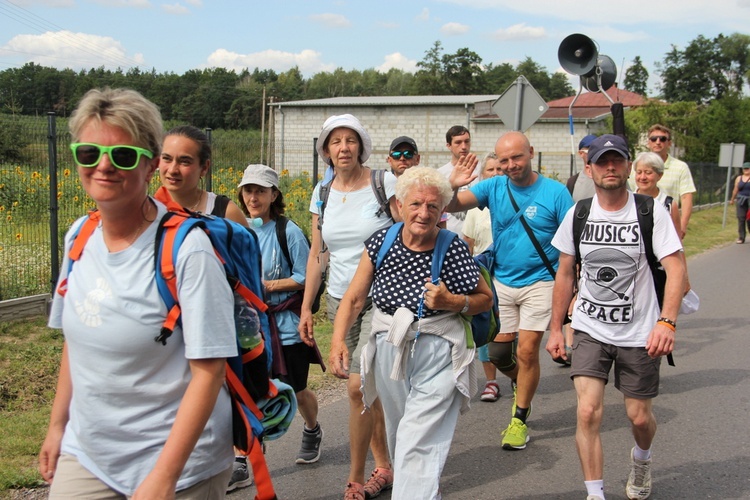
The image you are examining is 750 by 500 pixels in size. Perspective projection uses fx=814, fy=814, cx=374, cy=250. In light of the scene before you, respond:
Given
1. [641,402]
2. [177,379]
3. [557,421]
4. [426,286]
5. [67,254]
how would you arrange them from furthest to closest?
[557,421], [641,402], [426,286], [67,254], [177,379]

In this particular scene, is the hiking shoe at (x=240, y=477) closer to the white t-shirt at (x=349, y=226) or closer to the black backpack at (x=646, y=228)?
the white t-shirt at (x=349, y=226)

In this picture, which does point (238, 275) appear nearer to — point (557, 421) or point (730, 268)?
point (557, 421)

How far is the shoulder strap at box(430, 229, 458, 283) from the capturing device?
150 inches

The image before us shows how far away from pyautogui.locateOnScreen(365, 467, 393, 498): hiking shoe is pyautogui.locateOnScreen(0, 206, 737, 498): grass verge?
6.02ft

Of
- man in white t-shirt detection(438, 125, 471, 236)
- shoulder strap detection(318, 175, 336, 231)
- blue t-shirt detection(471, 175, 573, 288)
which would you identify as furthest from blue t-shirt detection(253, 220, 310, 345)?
man in white t-shirt detection(438, 125, 471, 236)

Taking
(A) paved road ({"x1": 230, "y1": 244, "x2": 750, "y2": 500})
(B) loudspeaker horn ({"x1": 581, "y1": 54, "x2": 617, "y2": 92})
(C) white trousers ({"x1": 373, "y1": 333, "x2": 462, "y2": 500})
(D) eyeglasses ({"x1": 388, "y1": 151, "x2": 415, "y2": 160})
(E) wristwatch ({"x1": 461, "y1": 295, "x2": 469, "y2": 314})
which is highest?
(B) loudspeaker horn ({"x1": 581, "y1": 54, "x2": 617, "y2": 92})

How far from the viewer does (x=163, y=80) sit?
2872 inches

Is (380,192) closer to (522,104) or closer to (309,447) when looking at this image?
(309,447)

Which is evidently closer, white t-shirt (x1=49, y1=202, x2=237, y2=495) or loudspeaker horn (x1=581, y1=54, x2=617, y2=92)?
white t-shirt (x1=49, y1=202, x2=237, y2=495)

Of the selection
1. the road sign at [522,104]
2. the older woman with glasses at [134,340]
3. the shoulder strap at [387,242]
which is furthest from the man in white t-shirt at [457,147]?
the older woman with glasses at [134,340]

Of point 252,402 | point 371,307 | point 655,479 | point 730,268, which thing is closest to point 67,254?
point 252,402

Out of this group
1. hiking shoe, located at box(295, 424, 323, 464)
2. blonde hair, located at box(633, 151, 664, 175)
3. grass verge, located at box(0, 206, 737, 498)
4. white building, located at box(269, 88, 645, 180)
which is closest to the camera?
grass verge, located at box(0, 206, 737, 498)

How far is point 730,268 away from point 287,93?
9176 cm

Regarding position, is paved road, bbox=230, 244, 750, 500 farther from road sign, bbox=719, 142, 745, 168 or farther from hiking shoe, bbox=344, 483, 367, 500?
road sign, bbox=719, 142, 745, 168
